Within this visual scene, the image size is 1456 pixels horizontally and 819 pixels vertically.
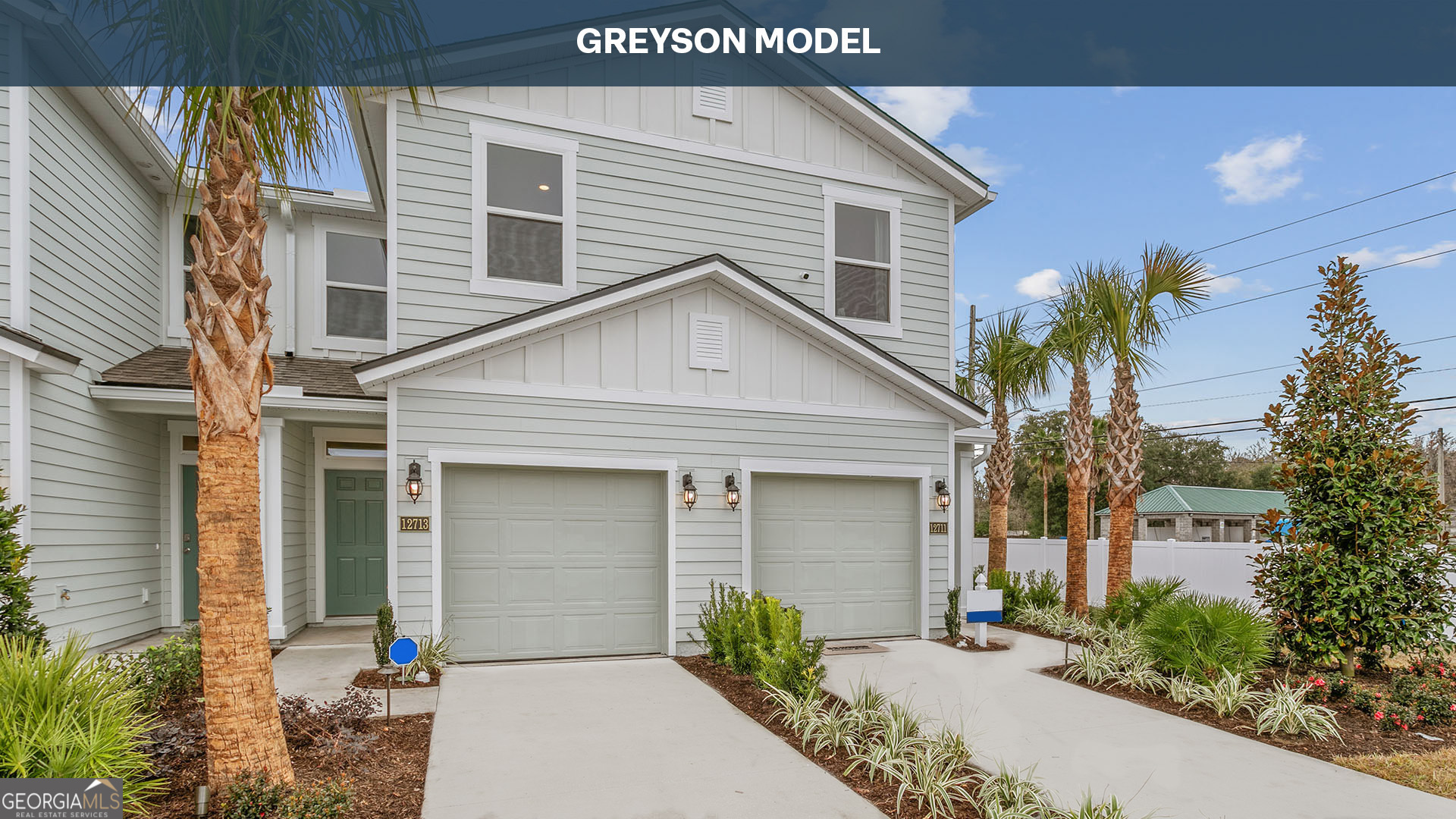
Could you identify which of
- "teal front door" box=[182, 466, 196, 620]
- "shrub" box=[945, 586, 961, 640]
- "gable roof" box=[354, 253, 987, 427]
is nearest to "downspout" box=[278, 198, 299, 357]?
"teal front door" box=[182, 466, 196, 620]

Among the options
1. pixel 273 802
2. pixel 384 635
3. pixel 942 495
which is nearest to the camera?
pixel 273 802

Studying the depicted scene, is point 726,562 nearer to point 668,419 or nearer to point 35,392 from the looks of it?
point 668,419

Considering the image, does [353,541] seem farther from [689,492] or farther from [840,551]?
[840,551]

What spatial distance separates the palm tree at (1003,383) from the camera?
48.5 ft

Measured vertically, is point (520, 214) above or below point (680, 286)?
above

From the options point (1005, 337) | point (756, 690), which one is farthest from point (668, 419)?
point (1005, 337)

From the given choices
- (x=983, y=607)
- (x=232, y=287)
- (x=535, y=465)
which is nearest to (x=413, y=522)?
(x=535, y=465)

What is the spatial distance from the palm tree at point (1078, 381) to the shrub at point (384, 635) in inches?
367

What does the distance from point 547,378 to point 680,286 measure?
179 centimetres

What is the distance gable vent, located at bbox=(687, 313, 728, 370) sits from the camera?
914 cm

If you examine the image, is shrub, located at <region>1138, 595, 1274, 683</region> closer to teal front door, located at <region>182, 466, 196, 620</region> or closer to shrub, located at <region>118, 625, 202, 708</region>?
shrub, located at <region>118, 625, 202, 708</region>

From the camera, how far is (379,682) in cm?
732

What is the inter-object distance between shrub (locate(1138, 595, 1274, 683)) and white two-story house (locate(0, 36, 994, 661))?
2.95 meters

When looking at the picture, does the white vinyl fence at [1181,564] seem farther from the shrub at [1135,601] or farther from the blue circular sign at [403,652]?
the blue circular sign at [403,652]
